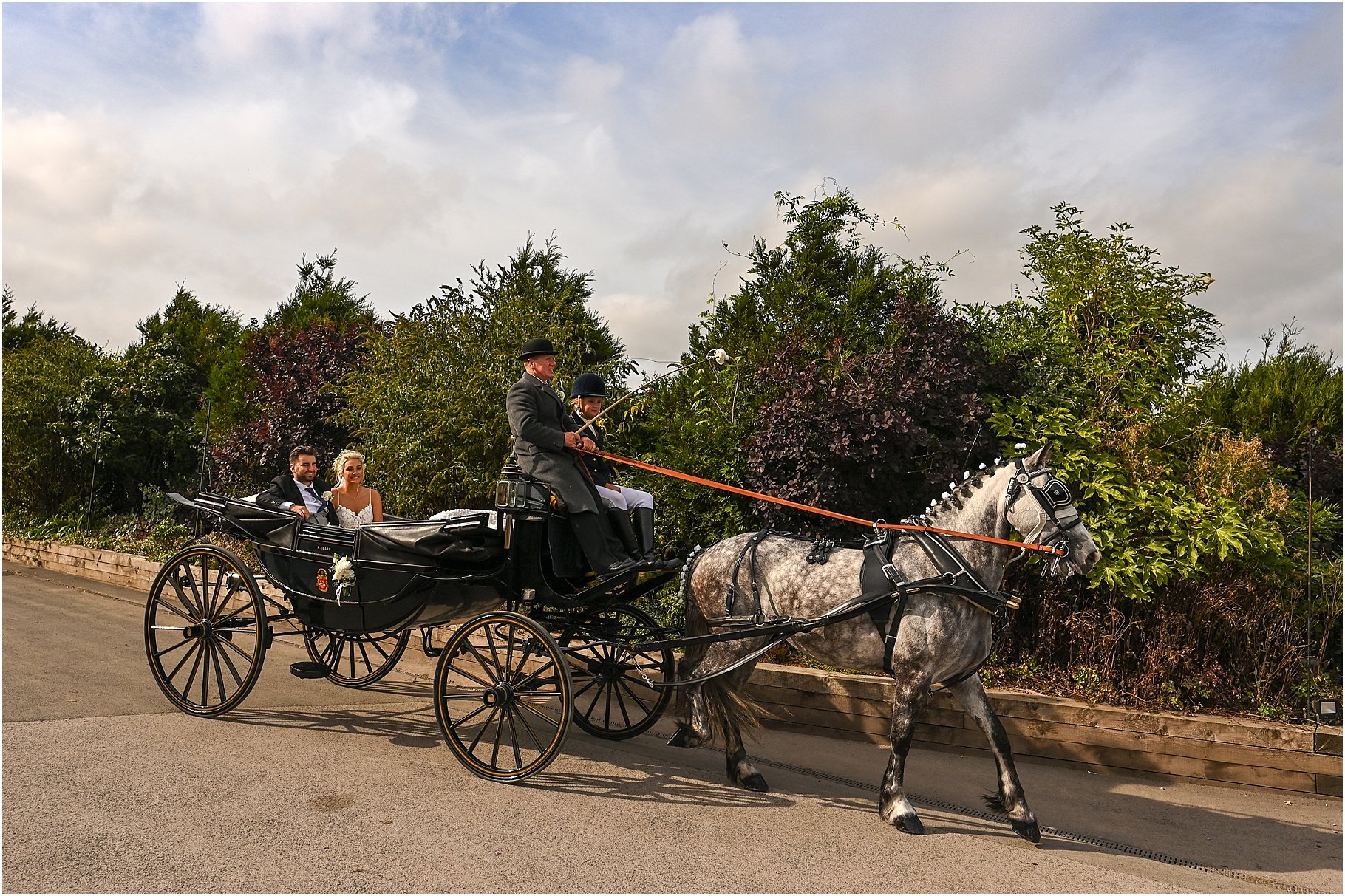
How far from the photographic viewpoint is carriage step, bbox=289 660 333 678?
6.17m

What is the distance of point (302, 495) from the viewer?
6789 millimetres

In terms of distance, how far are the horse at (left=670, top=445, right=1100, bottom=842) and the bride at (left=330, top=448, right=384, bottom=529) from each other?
2707mm

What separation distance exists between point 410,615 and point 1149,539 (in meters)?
5.50

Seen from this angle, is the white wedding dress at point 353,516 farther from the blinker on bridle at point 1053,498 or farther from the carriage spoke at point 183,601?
the blinker on bridle at point 1053,498

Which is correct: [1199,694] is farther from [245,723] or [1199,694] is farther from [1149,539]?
[245,723]

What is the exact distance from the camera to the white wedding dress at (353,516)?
6934mm

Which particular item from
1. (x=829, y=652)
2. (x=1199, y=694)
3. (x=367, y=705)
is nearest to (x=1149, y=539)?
(x=1199, y=694)

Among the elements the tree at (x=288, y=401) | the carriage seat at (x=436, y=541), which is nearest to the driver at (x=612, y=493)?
the carriage seat at (x=436, y=541)

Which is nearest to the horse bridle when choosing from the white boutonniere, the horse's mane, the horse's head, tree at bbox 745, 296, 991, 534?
the horse's head

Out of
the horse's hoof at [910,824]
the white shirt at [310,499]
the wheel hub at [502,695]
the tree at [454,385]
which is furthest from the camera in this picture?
the tree at [454,385]

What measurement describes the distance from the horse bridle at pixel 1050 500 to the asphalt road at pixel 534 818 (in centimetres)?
161

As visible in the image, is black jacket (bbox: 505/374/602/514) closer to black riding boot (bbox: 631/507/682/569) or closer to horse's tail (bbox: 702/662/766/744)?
black riding boot (bbox: 631/507/682/569)

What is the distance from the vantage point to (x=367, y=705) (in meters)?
7.02

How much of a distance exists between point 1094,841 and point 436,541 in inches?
158
